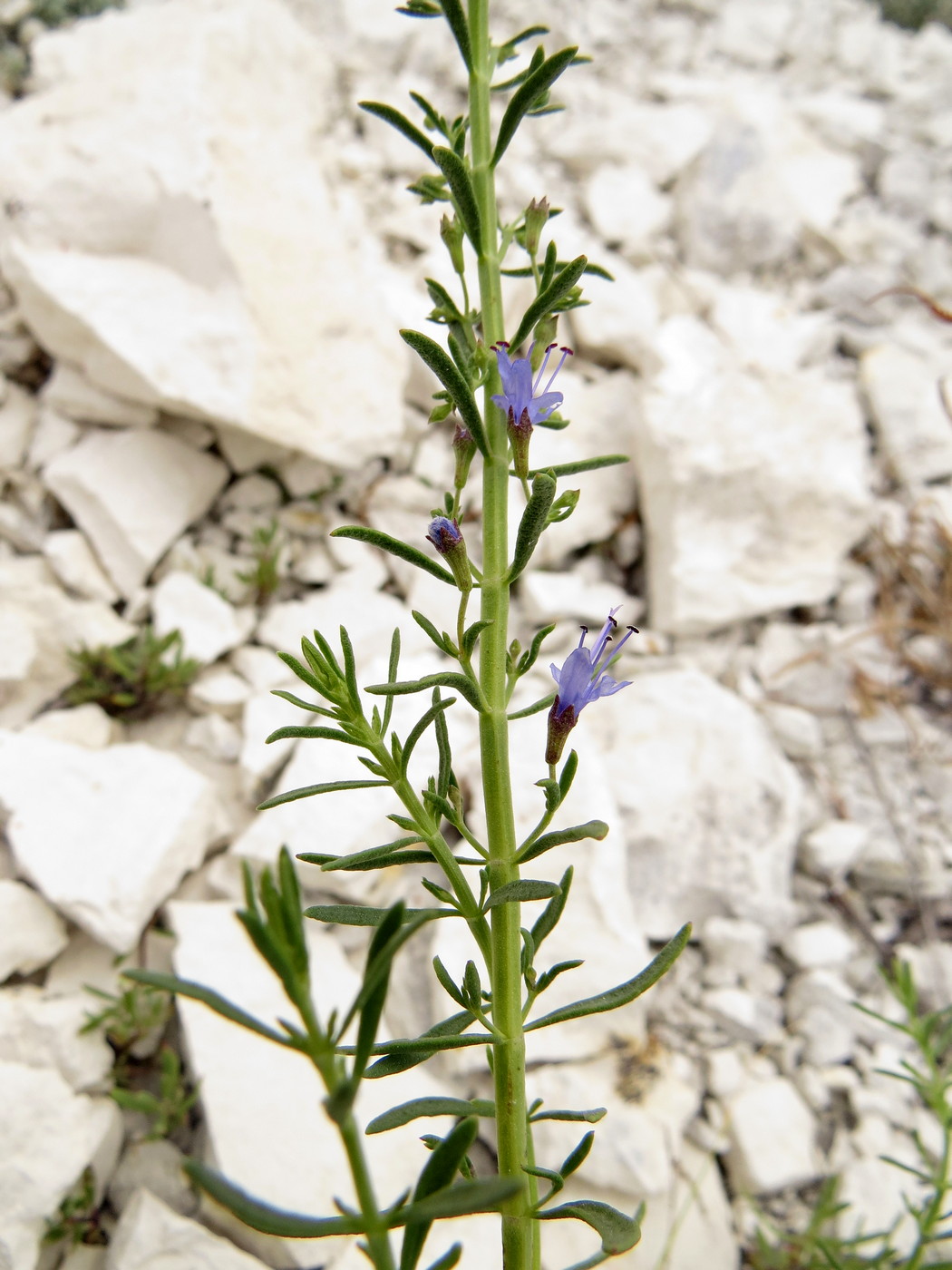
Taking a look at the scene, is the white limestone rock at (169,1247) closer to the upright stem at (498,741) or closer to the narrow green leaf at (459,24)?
the upright stem at (498,741)

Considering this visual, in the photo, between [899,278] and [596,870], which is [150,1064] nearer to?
[596,870]

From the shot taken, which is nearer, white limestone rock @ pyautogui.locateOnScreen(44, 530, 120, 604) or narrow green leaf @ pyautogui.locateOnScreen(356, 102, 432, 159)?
narrow green leaf @ pyautogui.locateOnScreen(356, 102, 432, 159)

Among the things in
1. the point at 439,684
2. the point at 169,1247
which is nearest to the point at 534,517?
the point at 439,684

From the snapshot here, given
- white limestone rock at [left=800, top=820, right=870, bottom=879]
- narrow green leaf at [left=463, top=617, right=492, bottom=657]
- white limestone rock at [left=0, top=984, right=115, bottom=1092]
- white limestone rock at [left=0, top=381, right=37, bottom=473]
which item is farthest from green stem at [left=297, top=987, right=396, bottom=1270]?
white limestone rock at [left=0, top=381, right=37, bottom=473]

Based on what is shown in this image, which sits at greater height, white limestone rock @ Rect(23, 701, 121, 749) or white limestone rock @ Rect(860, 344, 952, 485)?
white limestone rock @ Rect(860, 344, 952, 485)

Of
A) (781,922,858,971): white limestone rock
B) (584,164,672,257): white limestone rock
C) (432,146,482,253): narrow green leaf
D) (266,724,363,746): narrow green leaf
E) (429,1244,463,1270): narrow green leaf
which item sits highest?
(584,164,672,257): white limestone rock

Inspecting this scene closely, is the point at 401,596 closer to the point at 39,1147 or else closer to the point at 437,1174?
the point at 39,1147

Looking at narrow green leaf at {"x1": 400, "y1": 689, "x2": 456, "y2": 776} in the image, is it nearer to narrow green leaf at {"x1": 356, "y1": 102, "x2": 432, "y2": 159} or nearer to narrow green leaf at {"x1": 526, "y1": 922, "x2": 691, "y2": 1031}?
narrow green leaf at {"x1": 526, "y1": 922, "x2": 691, "y2": 1031}
